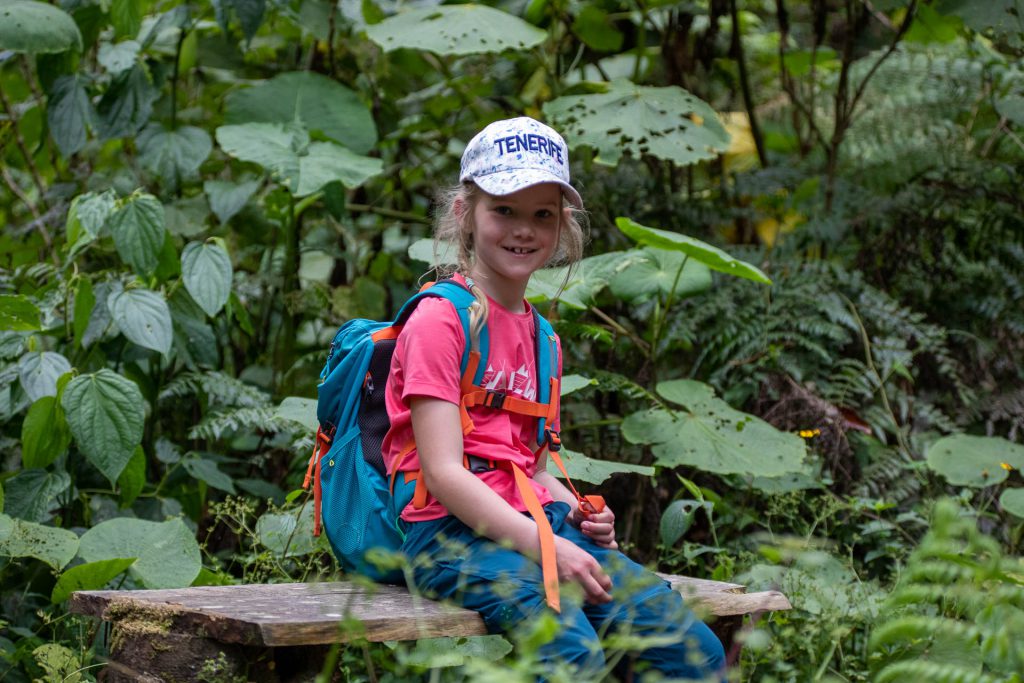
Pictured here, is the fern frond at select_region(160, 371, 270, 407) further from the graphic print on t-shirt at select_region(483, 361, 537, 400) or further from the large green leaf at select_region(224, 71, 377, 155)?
the graphic print on t-shirt at select_region(483, 361, 537, 400)

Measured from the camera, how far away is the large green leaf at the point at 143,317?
2.73 metres

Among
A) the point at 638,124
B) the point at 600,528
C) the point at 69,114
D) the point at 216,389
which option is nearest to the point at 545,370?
the point at 600,528

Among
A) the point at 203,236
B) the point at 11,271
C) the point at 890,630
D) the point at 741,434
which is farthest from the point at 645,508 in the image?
the point at 890,630

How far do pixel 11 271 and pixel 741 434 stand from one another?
2.34 m

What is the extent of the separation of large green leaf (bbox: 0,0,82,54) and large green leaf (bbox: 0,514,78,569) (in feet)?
5.19

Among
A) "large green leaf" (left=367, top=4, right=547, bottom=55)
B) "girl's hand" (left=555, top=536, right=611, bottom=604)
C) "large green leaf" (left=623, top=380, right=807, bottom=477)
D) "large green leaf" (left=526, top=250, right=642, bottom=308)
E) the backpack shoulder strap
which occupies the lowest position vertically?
"large green leaf" (left=623, top=380, right=807, bottom=477)

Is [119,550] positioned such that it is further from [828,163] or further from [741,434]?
[828,163]

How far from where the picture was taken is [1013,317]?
13.5 ft

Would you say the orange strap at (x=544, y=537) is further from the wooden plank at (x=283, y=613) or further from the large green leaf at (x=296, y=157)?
the large green leaf at (x=296, y=157)

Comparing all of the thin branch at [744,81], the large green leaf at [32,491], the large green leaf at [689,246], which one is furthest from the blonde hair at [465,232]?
the thin branch at [744,81]

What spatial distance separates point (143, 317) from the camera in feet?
9.09

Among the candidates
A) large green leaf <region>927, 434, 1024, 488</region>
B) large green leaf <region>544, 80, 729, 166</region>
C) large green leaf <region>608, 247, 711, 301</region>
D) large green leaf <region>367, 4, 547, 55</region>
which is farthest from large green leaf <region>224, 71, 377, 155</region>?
large green leaf <region>927, 434, 1024, 488</region>

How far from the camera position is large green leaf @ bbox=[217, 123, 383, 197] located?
3.47m

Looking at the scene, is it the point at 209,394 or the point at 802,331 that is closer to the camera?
the point at 209,394
